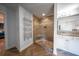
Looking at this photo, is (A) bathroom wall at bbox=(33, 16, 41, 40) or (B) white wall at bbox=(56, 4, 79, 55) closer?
(B) white wall at bbox=(56, 4, 79, 55)

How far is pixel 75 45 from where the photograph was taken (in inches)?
78.0

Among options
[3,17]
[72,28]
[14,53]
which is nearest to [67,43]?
[72,28]

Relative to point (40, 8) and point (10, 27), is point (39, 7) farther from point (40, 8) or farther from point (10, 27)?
point (10, 27)

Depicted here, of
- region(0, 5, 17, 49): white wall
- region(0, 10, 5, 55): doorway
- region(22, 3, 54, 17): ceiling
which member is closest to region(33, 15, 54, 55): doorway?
region(22, 3, 54, 17): ceiling

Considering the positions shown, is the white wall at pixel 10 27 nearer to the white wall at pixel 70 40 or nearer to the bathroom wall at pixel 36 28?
the bathroom wall at pixel 36 28

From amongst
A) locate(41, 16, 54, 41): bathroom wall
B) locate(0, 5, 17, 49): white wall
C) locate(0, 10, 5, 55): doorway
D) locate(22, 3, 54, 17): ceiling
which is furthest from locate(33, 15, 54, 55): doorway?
locate(0, 10, 5, 55): doorway

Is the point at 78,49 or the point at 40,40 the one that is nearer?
the point at 78,49

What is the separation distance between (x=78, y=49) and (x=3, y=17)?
184 centimetres

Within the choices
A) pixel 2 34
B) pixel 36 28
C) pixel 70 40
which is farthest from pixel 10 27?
pixel 70 40

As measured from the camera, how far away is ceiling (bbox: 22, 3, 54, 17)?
79.5 inches

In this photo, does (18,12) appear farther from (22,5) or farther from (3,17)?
(3,17)

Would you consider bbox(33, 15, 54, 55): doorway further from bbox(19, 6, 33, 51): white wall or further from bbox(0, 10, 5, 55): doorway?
bbox(0, 10, 5, 55): doorway

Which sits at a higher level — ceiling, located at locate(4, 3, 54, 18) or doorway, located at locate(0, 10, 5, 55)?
ceiling, located at locate(4, 3, 54, 18)

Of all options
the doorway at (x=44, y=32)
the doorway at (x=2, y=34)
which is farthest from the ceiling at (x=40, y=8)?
the doorway at (x=2, y=34)
